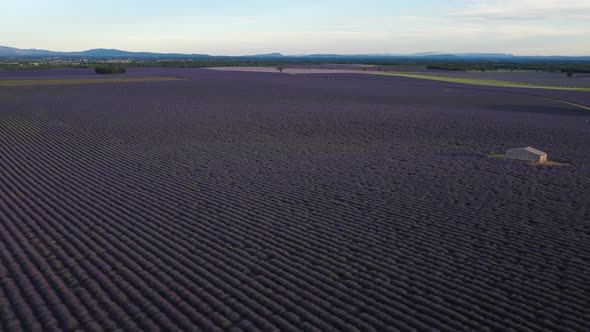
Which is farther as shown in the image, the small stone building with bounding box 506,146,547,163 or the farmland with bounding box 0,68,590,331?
the small stone building with bounding box 506,146,547,163

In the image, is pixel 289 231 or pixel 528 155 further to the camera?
pixel 528 155

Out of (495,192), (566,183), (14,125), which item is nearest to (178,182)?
(495,192)

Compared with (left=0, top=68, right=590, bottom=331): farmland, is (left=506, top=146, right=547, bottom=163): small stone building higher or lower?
higher

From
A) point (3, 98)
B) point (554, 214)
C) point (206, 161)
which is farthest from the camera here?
point (3, 98)

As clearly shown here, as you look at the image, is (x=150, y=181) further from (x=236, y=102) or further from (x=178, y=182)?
(x=236, y=102)

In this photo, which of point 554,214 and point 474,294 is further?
point 554,214
